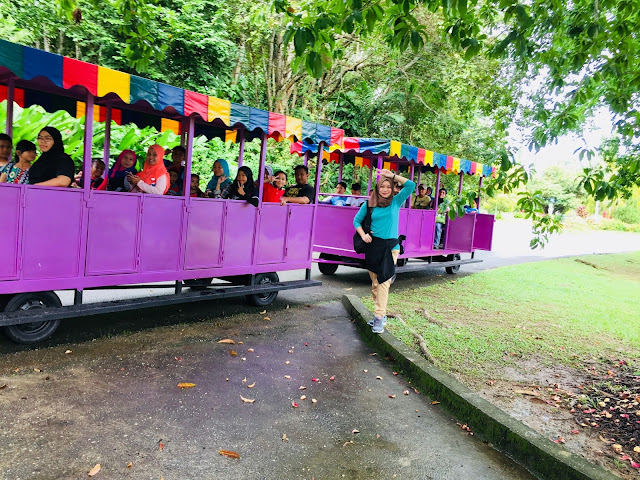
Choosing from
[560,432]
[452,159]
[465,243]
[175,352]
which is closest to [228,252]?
[175,352]

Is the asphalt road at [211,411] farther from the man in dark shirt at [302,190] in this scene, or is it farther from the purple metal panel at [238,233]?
the man in dark shirt at [302,190]

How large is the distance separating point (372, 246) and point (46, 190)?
375 centimetres

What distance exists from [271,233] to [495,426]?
4598mm

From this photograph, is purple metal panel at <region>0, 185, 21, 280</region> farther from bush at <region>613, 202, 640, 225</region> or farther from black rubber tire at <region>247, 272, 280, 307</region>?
bush at <region>613, 202, 640, 225</region>

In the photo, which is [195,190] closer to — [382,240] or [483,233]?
[382,240]

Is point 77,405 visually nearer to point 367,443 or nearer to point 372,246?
point 367,443

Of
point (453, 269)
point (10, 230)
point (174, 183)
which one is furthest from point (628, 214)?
point (10, 230)

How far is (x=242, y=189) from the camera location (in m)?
7.34

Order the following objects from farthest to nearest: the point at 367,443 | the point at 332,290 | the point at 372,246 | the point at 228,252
A: 1. the point at 332,290
2. the point at 228,252
3. the point at 372,246
4. the point at 367,443

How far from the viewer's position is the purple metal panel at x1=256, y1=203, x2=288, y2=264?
25.2 ft

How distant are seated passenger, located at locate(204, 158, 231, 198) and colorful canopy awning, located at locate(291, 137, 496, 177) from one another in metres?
1.69

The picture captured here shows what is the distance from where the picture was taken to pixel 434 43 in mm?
17875

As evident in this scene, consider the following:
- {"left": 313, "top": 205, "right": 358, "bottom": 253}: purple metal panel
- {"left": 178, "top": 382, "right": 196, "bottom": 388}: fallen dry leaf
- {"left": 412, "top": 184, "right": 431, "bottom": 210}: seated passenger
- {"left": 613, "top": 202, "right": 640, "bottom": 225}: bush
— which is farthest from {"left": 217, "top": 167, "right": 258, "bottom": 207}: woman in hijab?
{"left": 613, "top": 202, "right": 640, "bottom": 225}: bush

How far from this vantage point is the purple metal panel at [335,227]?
34.6 feet
